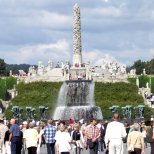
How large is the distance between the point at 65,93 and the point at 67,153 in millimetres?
70228

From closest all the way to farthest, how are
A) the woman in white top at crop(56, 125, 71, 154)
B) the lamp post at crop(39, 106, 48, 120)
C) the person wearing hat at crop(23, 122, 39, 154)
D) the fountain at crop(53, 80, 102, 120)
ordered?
1. the woman in white top at crop(56, 125, 71, 154)
2. the person wearing hat at crop(23, 122, 39, 154)
3. the fountain at crop(53, 80, 102, 120)
4. the lamp post at crop(39, 106, 48, 120)

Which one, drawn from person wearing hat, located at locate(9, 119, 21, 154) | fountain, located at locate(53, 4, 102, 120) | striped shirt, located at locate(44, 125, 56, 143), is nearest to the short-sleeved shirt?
person wearing hat, located at locate(9, 119, 21, 154)

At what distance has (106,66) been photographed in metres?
136

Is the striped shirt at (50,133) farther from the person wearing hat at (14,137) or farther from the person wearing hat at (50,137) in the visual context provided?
the person wearing hat at (14,137)

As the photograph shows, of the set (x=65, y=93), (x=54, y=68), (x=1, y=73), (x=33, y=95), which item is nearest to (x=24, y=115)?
(x=65, y=93)

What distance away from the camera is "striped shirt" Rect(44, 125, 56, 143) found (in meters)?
A: 29.2

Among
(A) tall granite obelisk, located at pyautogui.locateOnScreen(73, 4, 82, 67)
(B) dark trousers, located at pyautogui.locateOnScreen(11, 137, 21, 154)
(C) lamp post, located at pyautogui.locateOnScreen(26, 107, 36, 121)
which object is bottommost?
(B) dark trousers, located at pyautogui.locateOnScreen(11, 137, 21, 154)

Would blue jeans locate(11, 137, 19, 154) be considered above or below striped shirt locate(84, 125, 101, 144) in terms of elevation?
below

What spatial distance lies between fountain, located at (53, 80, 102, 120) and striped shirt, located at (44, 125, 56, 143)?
5705cm

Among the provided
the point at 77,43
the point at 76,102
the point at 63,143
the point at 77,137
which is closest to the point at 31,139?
the point at 63,143

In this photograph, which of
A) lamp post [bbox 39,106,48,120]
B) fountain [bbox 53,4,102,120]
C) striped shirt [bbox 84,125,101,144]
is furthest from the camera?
lamp post [bbox 39,106,48,120]

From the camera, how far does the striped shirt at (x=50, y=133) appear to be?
29203mm

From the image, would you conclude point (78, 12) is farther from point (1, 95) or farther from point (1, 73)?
point (1, 73)

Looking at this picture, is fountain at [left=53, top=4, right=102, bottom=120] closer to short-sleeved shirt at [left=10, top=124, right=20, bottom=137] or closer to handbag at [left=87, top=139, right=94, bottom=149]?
short-sleeved shirt at [left=10, top=124, right=20, bottom=137]
